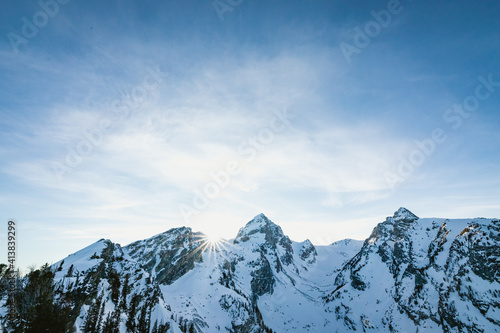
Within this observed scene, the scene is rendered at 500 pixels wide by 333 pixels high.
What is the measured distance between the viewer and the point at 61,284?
58.8 metres

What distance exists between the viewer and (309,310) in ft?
655

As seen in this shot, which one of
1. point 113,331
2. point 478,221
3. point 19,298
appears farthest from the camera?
point 478,221

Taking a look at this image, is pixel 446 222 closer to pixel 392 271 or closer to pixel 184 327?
pixel 392 271

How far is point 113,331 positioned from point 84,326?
11.6 meters

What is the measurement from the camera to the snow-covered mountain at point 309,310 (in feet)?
252

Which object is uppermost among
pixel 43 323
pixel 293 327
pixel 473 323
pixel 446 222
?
pixel 446 222

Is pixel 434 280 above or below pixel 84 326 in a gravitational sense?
below

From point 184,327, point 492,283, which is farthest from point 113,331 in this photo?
point 492,283

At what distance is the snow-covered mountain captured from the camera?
76.9m

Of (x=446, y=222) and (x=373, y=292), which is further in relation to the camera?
(x=373, y=292)

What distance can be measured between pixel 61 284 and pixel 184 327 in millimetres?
69933

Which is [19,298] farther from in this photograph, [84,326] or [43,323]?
[43,323]

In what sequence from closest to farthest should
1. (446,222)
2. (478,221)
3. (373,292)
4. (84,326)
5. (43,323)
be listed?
(43,323), (84,326), (478,221), (446,222), (373,292)

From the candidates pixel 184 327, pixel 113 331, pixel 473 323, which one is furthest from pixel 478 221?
pixel 113 331
